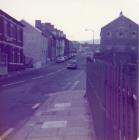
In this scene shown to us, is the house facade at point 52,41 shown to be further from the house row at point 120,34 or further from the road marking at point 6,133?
the road marking at point 6,133

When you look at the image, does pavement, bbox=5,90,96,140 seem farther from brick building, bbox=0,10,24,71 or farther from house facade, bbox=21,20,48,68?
house facade, bbox=21,20,48,68

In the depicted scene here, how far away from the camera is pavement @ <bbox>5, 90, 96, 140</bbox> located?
1071 centimetres

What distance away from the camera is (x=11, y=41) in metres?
55.3

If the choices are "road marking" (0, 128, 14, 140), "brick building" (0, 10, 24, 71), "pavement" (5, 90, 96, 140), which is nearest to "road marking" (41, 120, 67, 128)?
"pavement" (5, 90, 96, 140)

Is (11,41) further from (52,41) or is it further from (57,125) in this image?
(52,41)

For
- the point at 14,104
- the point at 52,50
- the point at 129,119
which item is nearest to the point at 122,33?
the point at 52,50

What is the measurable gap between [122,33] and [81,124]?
7045 centimetres

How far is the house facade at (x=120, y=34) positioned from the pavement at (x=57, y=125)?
63.0m

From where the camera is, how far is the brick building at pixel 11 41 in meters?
50.6

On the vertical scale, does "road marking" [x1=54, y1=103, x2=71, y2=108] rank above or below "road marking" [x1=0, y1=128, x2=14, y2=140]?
above

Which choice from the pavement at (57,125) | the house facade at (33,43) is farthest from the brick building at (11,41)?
the pavement at (57,125)

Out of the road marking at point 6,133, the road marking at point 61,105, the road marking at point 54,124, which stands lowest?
the road marking at point 6,133

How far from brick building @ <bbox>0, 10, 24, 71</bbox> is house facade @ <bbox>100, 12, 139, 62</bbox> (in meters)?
23.6

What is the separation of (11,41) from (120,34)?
3256 cm
